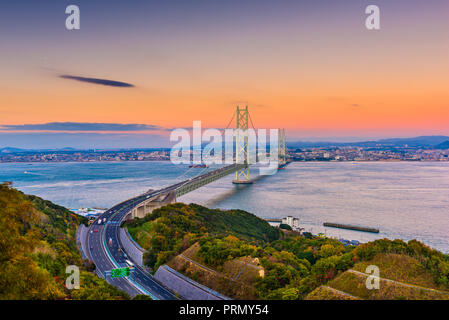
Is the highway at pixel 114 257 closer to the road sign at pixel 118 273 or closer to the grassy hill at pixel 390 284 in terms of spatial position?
the road sign at pixel 118 273

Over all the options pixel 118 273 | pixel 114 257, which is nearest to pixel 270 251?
pixel 118 273

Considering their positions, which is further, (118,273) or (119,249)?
(119,249)

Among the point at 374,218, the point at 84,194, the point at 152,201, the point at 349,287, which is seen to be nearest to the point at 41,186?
the point at 84,194

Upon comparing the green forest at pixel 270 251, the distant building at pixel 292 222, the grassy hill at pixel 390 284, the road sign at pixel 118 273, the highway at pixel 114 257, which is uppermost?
the grassy hill at pixel 390 284

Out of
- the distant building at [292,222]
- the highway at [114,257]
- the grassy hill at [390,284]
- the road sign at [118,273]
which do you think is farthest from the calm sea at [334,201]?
the road sign at [118,273]

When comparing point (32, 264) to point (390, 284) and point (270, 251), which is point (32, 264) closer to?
point (270, 251)

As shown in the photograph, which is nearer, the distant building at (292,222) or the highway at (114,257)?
the highway at (114,257)

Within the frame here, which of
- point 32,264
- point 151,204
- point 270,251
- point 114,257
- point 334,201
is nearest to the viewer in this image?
point 32,264

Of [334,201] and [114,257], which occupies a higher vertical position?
[114,257]

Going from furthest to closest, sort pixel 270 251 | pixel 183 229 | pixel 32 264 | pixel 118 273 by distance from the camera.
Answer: pixel 183 229 < pixel 270 251 < pixel 118 273 < pixel 32 264

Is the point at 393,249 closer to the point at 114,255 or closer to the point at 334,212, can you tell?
the point at 114,255
